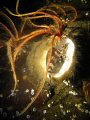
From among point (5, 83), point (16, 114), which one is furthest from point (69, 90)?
point (5, 83)

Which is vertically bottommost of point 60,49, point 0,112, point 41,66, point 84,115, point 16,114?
point 84,115

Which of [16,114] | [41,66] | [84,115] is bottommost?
[84,115]

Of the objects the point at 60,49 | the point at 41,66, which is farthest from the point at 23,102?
the point at 60,49

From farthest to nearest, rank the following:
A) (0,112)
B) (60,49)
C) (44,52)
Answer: (44,52) → (60,49) → (0,112)

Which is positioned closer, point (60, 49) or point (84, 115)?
point (84, 115)

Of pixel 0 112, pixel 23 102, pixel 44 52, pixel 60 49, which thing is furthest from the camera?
pixel 44 52

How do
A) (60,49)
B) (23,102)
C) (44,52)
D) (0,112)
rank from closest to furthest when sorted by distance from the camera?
(0,112), (23,102), (60,49), (44,52)

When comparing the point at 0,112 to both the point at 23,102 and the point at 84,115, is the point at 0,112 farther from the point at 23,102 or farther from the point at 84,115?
the point at 84,115

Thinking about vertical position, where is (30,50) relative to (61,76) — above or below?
above

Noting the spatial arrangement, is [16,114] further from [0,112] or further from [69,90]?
[69,90]
